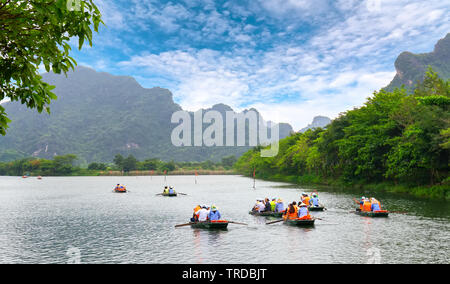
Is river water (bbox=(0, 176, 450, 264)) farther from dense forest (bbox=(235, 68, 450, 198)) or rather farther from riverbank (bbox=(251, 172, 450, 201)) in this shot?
dense forest (bbox=(235, 68, 450, 198))

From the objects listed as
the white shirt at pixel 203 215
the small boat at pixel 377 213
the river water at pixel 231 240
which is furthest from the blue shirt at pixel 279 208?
the white shirt at pixel 203 215

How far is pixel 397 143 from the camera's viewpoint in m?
45.7

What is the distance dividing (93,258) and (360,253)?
1436 centimetres

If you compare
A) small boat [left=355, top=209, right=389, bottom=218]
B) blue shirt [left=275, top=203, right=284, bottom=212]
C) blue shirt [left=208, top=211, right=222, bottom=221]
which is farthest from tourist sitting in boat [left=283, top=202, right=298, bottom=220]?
small boat [left=355, top=209, right=389, bottom=218]

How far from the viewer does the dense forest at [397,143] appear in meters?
37.8

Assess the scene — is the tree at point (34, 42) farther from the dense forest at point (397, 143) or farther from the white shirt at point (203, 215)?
the dense forest at point (397, 143)

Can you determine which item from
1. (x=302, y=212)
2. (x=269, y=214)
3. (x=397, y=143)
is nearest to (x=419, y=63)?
(x=397, y=143)

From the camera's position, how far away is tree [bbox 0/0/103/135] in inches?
220

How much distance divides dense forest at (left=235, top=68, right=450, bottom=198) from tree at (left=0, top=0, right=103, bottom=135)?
1454 inches

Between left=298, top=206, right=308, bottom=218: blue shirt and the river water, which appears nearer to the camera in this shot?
the river water

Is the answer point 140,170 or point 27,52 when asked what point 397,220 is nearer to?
point 27,52
